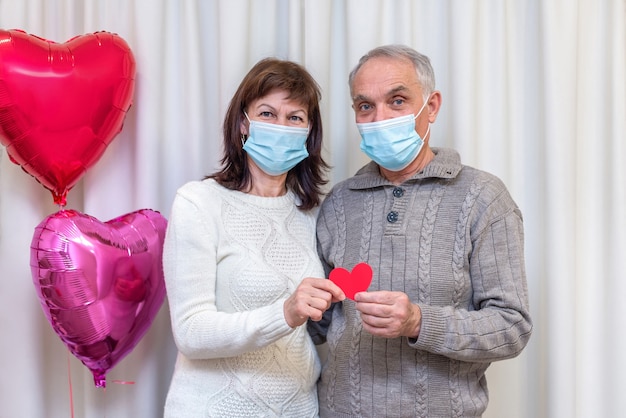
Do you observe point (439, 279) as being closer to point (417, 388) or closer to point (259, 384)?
point (417, 388)

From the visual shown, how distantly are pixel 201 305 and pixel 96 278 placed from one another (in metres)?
0.35

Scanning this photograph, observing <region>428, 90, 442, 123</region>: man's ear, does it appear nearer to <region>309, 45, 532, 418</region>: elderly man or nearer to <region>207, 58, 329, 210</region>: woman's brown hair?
<region>309, 45, 532, 418</region>: elderly man

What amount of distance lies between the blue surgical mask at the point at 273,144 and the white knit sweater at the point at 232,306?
0.12 metres

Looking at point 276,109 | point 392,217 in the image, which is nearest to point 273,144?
point 276,109

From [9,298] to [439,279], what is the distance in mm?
1417

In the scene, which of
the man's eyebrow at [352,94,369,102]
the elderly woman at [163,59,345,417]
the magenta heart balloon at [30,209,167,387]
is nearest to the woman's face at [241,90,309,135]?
the elderly woman at [163,59,345,417]

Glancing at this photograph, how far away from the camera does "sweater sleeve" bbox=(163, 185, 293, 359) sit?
143 centimetres

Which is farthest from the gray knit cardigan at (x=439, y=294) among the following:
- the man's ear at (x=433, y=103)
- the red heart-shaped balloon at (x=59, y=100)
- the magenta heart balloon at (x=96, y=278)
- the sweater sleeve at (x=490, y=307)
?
the red heart-shaped balloon at (x=59, y=100)

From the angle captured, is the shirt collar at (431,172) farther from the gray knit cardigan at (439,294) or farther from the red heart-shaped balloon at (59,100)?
the red heart-shaped balloon at (59,100)

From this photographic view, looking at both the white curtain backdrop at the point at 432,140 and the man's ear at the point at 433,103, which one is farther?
the white curtain backdrop at the point at 432,140

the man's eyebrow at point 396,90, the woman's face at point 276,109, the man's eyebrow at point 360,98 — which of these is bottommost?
the woman's face at point 276,109

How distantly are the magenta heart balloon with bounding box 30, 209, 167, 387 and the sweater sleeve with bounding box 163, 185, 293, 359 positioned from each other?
24 cm

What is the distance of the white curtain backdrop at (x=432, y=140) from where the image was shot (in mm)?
1850

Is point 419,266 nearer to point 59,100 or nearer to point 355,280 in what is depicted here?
point 355,280
